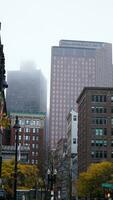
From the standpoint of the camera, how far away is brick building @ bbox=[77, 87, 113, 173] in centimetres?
15675

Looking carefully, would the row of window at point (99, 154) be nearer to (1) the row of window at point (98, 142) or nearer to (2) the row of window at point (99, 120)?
(1) the row of window at point (98, 142)

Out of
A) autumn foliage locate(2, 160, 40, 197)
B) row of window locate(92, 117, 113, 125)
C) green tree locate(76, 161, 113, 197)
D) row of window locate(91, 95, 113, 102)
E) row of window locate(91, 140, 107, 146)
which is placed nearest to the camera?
autumn foliage locate(2, 160, 40, 197)

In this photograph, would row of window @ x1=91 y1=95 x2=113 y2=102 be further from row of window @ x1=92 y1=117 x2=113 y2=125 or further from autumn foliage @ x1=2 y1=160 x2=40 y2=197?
autumn foliage @ x1=2 y1=160 x2=40 y2=197

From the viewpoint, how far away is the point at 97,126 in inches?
6284

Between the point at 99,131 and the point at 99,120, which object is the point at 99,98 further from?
the point at 99,131

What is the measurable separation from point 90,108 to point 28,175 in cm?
6676

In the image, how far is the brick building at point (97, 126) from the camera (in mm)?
156750

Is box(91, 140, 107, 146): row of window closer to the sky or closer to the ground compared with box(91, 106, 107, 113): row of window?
closer to the ground

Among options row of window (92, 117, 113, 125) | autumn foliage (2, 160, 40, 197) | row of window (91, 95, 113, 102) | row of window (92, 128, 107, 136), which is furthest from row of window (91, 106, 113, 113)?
autumn foliage (2, 160, 40, 197)

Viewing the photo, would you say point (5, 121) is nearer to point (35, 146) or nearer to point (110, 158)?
point (110, 158)

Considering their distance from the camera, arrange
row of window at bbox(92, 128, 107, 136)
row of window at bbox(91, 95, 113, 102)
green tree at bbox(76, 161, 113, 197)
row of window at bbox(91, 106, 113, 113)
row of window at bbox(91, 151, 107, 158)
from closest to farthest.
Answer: green tree at bbox(76, 161, 113, 197) → row of window at bbox(91, 151, 107, 158) → row of window at bbox(92, 128, 107, 136) → row of window at bbox(91, 106, 113, 113) → row of window at bbox(91, 95, 113, 102)

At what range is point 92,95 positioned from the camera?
161875 millimetres

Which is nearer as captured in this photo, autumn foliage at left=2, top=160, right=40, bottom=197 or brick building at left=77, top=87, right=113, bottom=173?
autumn foliage at left=2, top=160, right=40, bottom=197

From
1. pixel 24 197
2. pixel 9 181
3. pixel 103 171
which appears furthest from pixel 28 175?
pixel 103 171
